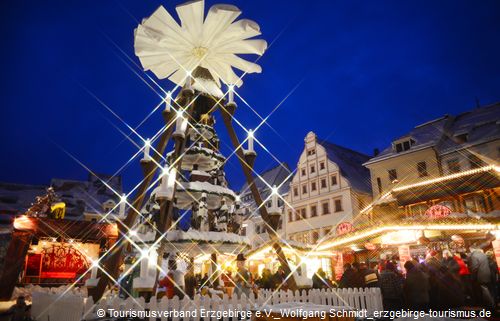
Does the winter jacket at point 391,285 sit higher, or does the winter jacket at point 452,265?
the winter jacket at point 452,265

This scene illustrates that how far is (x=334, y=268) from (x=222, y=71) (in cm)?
2296

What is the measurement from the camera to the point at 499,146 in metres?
24.2

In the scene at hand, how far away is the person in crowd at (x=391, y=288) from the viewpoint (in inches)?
359

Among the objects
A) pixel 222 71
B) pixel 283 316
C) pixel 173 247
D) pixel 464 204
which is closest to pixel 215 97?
pixel 222 71

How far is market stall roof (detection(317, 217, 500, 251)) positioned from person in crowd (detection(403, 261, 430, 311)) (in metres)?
8.52

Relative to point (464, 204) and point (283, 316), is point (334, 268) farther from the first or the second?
point (283, 316)

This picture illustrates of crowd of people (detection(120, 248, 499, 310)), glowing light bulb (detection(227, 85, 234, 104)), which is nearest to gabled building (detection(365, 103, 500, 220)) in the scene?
crowd of people (detection(120, 248, 499, 310))

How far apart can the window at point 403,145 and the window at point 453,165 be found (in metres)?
4.13

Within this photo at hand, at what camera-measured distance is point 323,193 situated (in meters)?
34.7

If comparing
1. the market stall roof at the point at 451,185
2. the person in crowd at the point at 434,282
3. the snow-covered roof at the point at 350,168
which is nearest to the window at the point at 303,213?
the snow-covered roof at the point at 350,168

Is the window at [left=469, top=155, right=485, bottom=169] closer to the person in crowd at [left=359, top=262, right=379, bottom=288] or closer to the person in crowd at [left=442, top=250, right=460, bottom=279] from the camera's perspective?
the person in crowd at [left=442, top=250, right=460, bottom=279]

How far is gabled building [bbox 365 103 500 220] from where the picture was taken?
854 inches

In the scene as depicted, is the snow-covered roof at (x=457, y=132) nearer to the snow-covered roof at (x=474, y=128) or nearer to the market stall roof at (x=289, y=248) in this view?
the snow-covered roof at (x=474, y=128)

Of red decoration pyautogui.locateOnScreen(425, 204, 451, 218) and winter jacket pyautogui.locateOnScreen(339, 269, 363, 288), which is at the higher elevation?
red decoration pyautogui.locateOnScreen(425, 204, 451, 218)
